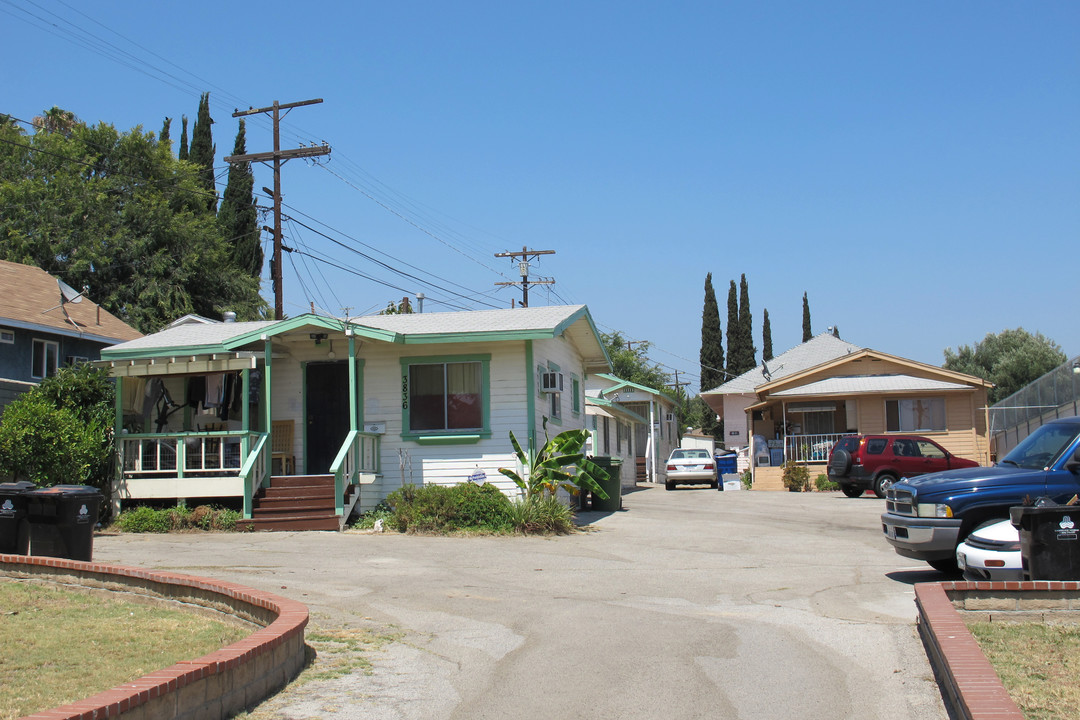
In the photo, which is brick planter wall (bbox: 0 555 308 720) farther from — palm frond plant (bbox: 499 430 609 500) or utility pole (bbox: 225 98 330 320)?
utility pole (bbox: 225 98 330 320)

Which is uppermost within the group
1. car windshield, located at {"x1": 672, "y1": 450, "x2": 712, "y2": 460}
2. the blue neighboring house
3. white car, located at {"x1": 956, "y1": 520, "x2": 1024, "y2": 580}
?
the blue neighboring house

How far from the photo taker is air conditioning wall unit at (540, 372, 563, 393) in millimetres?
20031

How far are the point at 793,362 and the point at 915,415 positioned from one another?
12.2m

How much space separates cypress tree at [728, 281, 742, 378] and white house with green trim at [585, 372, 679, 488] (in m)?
13.5

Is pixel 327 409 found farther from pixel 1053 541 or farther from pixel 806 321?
pixel 806 321

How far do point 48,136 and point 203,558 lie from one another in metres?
36.7

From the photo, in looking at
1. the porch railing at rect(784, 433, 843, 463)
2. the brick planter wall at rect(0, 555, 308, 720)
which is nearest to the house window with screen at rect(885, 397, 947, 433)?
the porch railing at rect(784, 433, 843, 463)

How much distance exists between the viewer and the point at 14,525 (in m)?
11.4

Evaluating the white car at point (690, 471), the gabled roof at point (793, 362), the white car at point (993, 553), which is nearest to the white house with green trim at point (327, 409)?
the white car at point (993, 553)

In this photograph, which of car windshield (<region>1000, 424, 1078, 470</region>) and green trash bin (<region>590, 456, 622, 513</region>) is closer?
car windshield (<region>1000, 424, 1078, 470</region>)

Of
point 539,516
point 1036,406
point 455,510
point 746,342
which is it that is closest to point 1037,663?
point 539,516

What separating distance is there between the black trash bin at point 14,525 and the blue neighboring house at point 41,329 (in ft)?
44.9

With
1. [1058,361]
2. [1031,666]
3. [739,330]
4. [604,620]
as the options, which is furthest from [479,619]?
[739,330]

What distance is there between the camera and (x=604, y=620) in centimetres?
928
